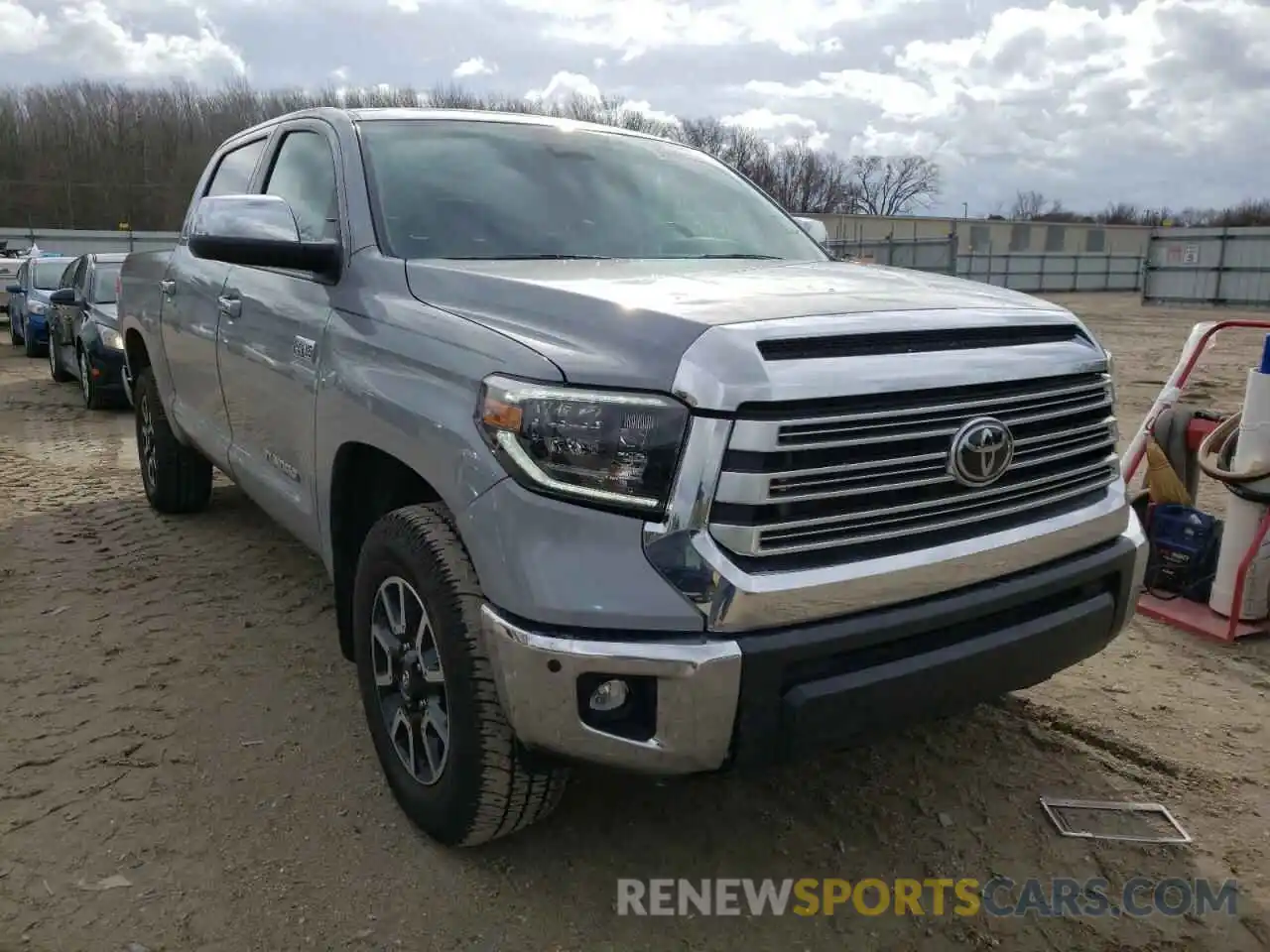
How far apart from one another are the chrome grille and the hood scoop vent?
110 millimetres

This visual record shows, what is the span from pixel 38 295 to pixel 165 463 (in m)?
11.1

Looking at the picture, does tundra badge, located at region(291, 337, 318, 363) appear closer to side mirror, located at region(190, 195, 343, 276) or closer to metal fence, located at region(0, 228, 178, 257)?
side mirror, located at region(190, 195, 343, 276)

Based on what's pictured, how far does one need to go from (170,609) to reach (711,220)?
2.92 m

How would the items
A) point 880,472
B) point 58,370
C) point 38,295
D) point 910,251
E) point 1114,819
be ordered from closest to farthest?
point 880,472, point 1114,819, point 58,370, point 38,295, point 910,251

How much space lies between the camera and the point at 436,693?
2545mm

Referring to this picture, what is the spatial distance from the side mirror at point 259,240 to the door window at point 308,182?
0.64ft

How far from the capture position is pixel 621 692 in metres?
2.13

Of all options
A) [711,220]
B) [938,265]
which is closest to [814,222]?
[711,220]

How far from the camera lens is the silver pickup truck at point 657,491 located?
2.03 meters

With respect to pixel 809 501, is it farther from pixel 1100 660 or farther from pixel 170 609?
pixel 170 609

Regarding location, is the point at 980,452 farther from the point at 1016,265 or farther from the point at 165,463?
the point at 1016,265

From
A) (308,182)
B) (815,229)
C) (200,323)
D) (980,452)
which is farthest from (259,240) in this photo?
(815,229)

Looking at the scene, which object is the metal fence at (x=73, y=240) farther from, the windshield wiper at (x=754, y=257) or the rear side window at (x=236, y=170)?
the windshield wiper at (x=754, y=257)

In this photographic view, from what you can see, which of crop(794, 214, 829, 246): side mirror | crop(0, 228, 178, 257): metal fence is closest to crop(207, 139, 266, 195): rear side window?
crop(794, 214, 829, 246): side mirror
